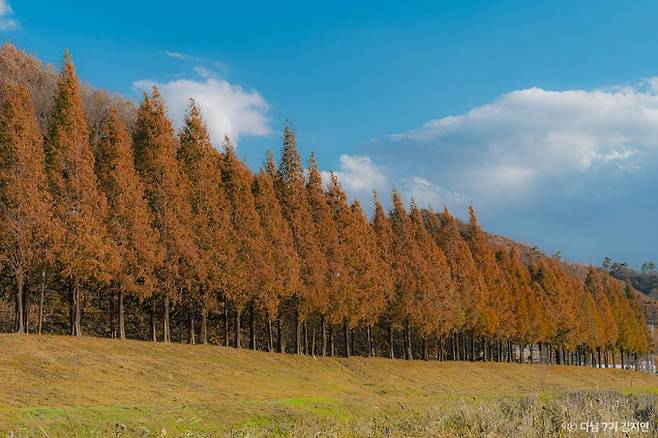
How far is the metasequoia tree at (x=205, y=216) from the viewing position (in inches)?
1615

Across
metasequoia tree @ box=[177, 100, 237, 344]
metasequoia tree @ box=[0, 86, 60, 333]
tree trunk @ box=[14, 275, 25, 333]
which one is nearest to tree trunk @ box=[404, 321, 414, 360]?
metasequoia tree @ box=[177, 100, 237, 344]

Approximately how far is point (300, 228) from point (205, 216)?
338 inches

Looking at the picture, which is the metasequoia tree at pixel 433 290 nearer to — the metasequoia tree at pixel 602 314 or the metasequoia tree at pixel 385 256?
the metasequoia tree at pixel 385 256

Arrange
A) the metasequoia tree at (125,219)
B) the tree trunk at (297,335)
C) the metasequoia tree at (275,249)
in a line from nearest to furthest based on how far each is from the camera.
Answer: the metasequoia tree at (125,219)
the metasequoia tree at (275,249)
the tree trunk at (297,335)

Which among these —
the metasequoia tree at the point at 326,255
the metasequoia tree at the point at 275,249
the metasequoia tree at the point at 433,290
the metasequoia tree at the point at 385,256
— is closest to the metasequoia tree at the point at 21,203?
Answer: the metasequoia tree at the point at 275,249

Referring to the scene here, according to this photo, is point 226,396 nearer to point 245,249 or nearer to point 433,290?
point 245,249

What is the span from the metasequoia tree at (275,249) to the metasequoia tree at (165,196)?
6.01 meters

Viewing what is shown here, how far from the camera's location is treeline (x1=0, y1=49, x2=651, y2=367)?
3428 centimetres

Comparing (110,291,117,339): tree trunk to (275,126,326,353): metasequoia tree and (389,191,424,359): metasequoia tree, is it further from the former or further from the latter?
(389,191,424,359): metasequoia tree

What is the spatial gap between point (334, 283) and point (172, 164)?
578 inches

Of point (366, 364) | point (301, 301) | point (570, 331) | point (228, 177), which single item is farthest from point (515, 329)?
point (228, 177)

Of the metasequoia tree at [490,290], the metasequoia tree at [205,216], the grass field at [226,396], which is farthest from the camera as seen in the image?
the metasequoia tree at [490,290]

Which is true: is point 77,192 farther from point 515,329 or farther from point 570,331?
point 570,331

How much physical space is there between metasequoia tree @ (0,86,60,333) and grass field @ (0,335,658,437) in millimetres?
4152
